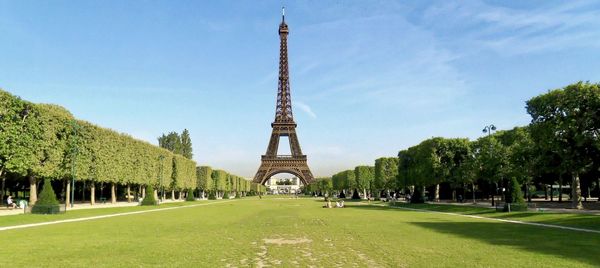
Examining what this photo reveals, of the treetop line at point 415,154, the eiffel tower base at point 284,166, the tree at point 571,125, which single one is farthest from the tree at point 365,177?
the tree at point 571,125

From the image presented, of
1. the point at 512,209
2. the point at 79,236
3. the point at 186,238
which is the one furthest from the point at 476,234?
the point at 512,209

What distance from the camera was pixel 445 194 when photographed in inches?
3674

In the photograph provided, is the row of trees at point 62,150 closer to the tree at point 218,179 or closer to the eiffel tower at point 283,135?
the tree at point 218,179

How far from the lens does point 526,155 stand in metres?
47.6

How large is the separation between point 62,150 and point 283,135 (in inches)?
3921

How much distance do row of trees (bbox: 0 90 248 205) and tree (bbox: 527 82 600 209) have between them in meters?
43.5

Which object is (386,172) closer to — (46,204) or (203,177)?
(203,177)

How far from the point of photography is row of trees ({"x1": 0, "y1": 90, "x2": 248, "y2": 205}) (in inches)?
1654

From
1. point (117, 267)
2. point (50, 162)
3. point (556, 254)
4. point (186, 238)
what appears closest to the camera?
point (117, 267)

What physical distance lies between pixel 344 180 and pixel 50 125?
94.9 m

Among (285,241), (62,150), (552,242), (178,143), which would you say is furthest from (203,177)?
(552,242)

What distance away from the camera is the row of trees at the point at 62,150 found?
1654 inches

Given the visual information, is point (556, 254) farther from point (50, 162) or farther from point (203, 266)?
point (50, 162)

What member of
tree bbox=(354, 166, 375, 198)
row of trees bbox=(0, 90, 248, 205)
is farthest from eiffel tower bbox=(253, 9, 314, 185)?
row of trees bbox=(0, 90, 248, 205)
